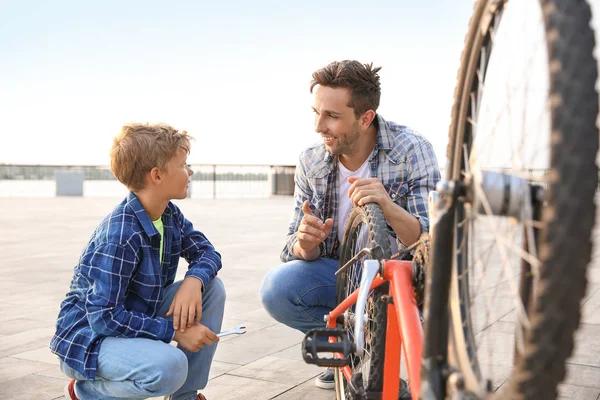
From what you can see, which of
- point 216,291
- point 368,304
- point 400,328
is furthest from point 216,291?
point 400,328

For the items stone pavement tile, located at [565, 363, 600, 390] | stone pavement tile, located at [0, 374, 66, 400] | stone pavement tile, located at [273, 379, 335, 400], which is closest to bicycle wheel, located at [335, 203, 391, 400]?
stone pavement tile, located at [273, 379, 335, 400]

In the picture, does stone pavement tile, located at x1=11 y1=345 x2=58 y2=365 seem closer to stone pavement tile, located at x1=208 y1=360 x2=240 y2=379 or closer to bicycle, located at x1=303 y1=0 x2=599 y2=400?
stone pavement tile, located at x1=208 y1=360 x2=240 y2=379

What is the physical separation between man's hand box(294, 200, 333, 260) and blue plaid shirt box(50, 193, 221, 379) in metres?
0.63

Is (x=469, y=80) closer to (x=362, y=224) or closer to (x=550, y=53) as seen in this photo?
(x=550, y=53)

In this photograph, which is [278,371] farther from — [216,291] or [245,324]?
[245,324]

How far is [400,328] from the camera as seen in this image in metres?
1.81

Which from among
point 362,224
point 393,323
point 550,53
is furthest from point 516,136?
point 362,224

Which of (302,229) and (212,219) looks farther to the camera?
(212,219)

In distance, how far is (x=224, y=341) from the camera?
390 cm

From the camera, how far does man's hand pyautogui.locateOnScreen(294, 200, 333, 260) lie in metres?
2.85

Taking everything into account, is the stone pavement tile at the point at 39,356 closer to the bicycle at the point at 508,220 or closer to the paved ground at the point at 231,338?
the paved ground at the point at 231,338

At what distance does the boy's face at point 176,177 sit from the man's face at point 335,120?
0.75 metres

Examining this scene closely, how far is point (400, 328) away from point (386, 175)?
1.33m

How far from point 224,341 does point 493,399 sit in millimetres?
2833
